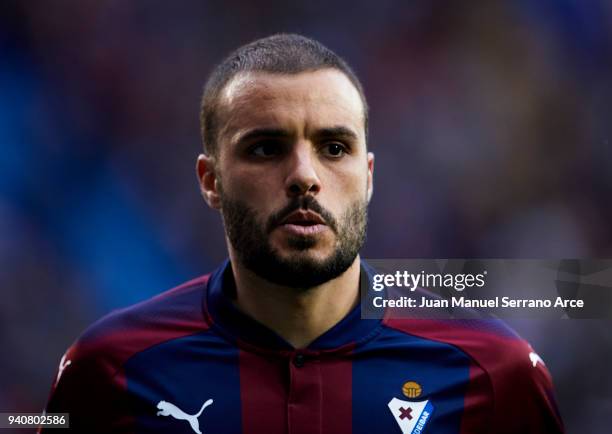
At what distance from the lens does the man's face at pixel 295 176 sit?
273cm

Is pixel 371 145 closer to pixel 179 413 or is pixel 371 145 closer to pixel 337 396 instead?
pixel 337 396

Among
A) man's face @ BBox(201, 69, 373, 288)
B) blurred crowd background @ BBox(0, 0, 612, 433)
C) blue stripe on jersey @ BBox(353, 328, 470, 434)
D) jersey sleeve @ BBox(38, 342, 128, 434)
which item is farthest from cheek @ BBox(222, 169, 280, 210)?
blurred crowd background @ BBox(0, 0, 612, 433)

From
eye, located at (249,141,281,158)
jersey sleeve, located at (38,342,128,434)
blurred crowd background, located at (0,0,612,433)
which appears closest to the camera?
eye, located at (249,141,281,158)

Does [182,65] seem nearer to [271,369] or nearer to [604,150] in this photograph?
[604,150]

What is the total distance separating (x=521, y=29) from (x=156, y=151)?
9.63ft

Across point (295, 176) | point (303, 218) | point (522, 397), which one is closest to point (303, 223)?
point (303, 218)

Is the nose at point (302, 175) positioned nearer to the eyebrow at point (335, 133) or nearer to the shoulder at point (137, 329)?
the eyebrow at point (335, 133)

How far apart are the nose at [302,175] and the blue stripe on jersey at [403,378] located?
2.08ft

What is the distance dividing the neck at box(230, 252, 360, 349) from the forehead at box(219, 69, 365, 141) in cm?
51

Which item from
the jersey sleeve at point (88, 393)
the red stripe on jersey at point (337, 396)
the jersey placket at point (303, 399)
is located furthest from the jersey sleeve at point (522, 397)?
the jersey sleeve at point (88, 393)

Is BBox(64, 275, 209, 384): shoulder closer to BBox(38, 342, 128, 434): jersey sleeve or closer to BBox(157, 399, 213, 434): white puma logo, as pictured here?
BBox(38, 342, 128, 434): jersey sleeve

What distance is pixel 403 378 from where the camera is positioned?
9.69ft

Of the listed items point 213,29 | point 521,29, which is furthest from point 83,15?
point 521,29

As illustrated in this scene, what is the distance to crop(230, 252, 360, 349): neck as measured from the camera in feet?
9.52
